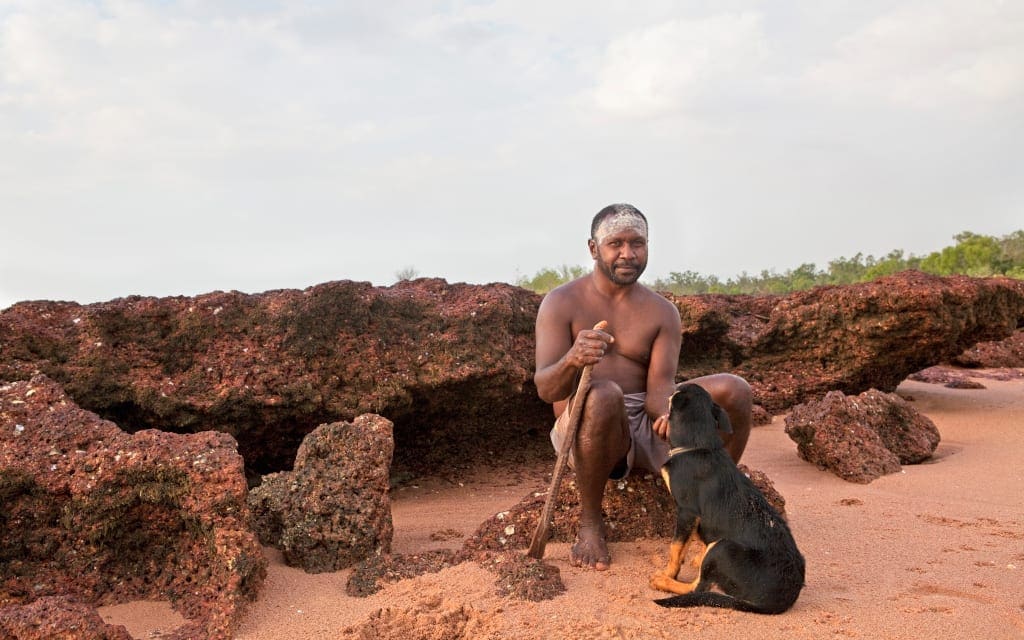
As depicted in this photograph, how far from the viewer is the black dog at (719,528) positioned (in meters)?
3.28

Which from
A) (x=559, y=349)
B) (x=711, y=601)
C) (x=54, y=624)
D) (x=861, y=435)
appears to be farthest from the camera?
(x=861, y=435)

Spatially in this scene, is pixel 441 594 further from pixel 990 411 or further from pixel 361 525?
pixel 990 411

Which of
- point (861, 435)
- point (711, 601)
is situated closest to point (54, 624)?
point (711, 601)

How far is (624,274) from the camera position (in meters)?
4.23

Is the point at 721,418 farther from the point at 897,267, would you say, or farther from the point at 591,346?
the point at 897,267

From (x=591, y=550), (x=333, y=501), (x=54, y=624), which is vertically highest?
(x=333, y=501)

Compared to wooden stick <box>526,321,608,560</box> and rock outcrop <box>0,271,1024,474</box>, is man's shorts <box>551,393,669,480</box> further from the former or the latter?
rock outcrop <box>0,271,1024,474</box>

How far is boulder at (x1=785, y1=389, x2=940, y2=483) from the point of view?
246 inches

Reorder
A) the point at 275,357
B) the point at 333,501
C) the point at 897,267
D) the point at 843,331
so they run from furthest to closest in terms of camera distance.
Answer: the point at 897,267 < the point at 843,331 < the point at 275,357 < the point at 333,501

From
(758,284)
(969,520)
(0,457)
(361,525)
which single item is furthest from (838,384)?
(758,284)

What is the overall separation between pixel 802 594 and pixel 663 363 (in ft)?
4.35

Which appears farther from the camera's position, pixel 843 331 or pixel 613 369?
Result: pixel 843 331

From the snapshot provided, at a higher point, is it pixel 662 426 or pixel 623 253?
Result: pixel 623 253

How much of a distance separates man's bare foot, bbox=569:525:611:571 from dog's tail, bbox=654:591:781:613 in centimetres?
56
